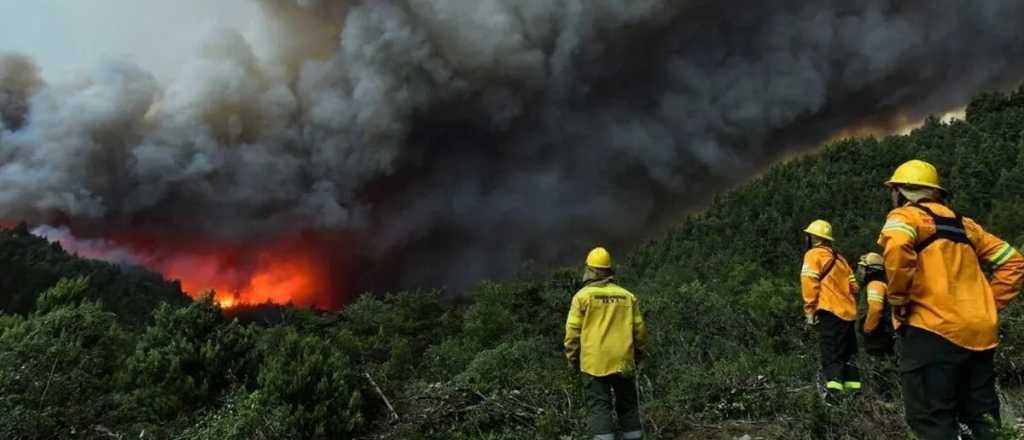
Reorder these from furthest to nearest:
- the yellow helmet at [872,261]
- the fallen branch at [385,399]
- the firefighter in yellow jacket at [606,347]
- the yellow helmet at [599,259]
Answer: the fallen branch at [385,399], the yellow helmet at [872,261], the yellow helmet at [599,259], the firefighter in yellow jacket at [606,347]

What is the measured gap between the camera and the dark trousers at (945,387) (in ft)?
11.7

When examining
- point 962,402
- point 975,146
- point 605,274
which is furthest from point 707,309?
point 975,146

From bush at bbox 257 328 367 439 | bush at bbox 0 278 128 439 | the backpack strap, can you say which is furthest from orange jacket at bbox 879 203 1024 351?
bush at bbox 0 278 128 439

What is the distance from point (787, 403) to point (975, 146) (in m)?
101

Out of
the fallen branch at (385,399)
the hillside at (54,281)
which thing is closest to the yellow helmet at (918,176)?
the fallen branch at (385,399)

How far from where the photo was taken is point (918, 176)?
12.8 ft

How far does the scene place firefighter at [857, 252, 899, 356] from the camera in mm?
6707

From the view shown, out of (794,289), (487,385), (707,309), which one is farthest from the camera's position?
(794,289)

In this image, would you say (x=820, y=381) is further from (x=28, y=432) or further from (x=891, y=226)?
(x=28, y=432)

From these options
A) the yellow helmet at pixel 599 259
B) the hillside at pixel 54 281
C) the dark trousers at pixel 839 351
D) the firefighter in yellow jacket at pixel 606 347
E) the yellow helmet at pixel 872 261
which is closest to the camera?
the firefighter in yellow jacket at pixel 606 347

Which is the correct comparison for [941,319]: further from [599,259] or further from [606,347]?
[599,259]

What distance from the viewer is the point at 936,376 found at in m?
3.60

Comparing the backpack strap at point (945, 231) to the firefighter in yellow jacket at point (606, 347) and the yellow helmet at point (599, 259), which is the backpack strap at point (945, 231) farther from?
the yellow helmet at point (599, 259)

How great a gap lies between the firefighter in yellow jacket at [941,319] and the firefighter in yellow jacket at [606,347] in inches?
92.2
